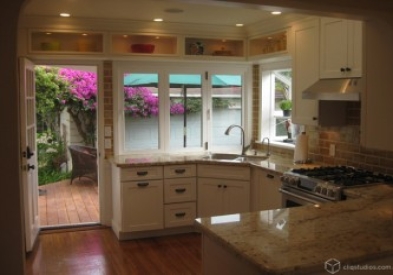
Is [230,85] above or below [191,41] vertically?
below

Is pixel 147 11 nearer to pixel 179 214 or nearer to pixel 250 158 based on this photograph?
pixel 250 158

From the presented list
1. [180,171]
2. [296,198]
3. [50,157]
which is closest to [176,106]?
[180,171]

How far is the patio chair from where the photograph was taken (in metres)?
6.98

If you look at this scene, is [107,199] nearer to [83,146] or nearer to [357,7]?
[83,146]

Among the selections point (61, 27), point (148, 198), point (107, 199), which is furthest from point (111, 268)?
point (61, 27)

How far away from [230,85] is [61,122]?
362 centimetres

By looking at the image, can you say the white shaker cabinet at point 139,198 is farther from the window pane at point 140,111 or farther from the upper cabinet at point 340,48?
the upper cabinet at point 340,48

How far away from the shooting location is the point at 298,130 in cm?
485

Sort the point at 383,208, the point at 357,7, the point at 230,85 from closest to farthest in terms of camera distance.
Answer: the point at 383,208
the point at 357,7
the point at 230,85

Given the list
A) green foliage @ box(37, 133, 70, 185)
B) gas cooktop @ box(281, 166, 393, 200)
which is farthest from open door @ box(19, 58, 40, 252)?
green foliage @ box(37, 133, 70, 185)

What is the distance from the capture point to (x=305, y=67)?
4.06 metres

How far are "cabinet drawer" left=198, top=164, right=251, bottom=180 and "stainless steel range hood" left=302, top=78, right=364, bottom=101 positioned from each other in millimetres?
1205

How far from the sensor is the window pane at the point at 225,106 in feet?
18.1

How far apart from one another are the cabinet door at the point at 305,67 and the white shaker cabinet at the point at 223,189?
0.89 metres
